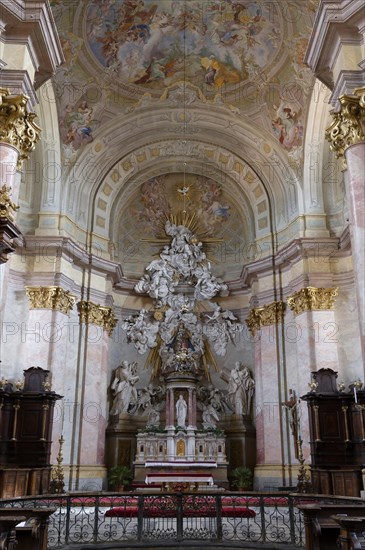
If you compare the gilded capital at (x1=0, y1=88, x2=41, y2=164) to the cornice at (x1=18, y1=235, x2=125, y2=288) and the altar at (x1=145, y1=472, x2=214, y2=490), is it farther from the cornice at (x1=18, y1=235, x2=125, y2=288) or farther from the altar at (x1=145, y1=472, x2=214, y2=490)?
the altar at (x1=145, y1=472, x2=214, y2=490)

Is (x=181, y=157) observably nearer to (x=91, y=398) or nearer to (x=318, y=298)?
(x=318, y=298)

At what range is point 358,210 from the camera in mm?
9430

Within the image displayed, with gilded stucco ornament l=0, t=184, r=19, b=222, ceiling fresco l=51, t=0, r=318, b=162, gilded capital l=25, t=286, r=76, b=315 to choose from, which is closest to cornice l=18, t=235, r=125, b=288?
gilded capital l=25, t=286, r=76, b=315

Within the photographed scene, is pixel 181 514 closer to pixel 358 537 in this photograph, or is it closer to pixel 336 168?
pixel 358 537

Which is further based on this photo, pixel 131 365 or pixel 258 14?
pixel 131 365

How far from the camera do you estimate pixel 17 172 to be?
33.8 feet

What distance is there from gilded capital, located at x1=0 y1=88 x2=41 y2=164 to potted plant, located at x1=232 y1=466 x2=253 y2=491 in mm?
12052

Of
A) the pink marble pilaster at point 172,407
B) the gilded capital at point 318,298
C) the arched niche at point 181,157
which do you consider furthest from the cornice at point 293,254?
the pink marble pilaster at point 172,407

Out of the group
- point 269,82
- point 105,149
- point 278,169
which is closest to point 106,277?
point 105,149

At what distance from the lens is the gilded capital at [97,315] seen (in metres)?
18.2

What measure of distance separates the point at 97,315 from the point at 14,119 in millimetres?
9738

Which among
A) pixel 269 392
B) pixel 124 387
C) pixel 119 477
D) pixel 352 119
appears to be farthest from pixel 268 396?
pixel 352 119

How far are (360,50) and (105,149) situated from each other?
37.0 feet

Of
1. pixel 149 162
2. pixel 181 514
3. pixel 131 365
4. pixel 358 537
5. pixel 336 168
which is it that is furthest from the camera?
pixel 149 162
